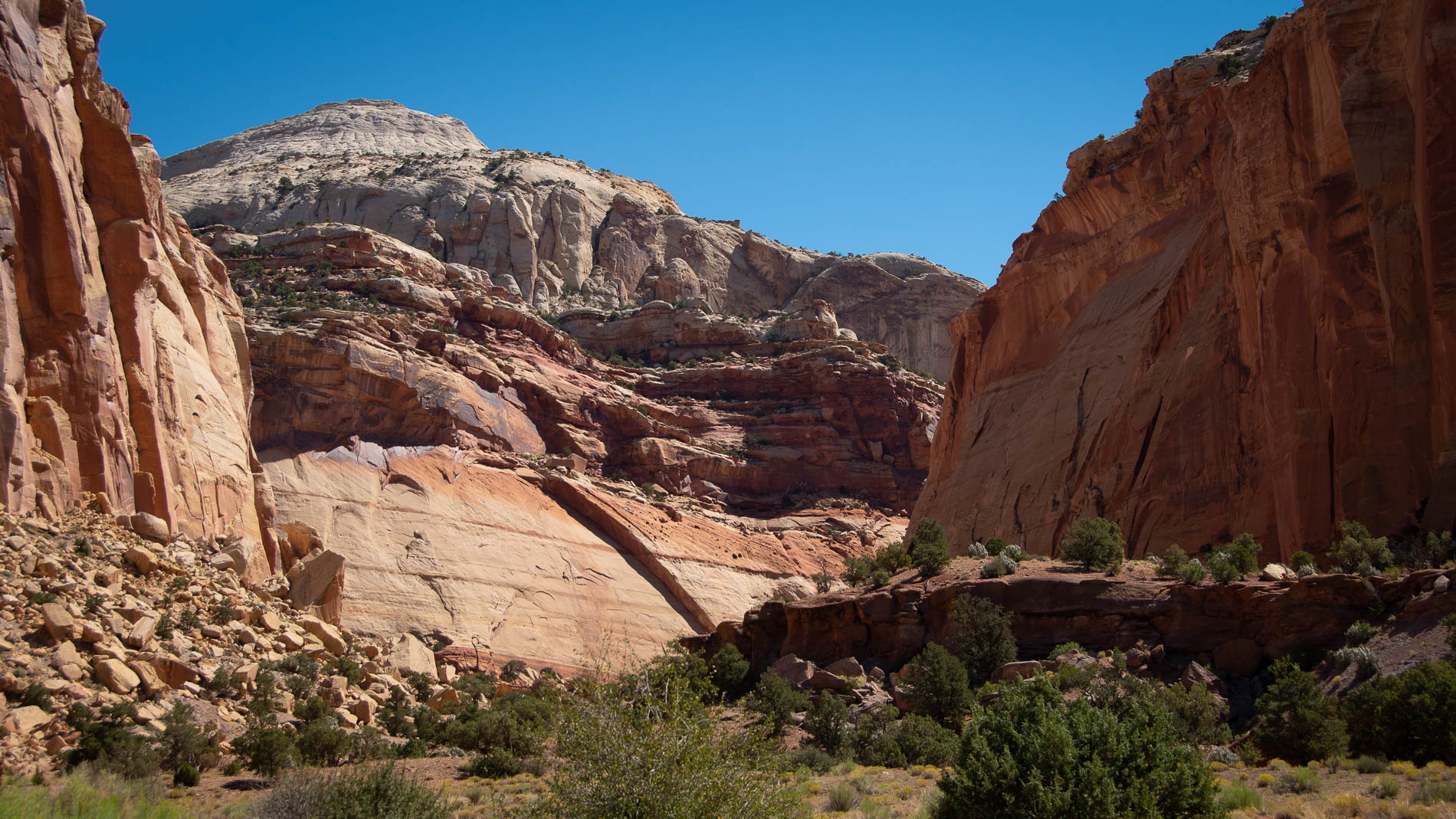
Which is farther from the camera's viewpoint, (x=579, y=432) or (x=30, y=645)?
(x=579, y=432)

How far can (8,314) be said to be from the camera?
858 inches

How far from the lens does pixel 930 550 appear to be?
27078mm

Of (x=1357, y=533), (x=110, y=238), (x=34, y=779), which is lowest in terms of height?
(x=34, y=779)

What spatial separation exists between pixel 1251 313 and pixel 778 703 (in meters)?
15.9

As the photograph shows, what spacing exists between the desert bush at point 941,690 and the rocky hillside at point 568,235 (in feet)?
187

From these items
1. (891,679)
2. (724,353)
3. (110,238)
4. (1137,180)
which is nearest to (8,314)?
(110,238)

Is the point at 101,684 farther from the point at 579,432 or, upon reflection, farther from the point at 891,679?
the point at 579,432

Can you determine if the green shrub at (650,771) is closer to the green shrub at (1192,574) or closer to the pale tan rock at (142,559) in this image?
the green shrub at (1192,574)

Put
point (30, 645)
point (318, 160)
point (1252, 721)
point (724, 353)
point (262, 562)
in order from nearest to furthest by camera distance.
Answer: point (30, 645) → point (1252, 721) → point (262, 562) → point (724, 353) → point (318, 160)

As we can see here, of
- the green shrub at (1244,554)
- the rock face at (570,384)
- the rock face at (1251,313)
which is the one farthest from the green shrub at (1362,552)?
the rock face at (570,384)

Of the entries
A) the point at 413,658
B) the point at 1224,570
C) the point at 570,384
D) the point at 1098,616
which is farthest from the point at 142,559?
the point at 570,384

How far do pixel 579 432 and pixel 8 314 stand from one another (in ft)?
111

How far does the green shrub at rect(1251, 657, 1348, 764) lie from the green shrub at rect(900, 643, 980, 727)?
17.6ft

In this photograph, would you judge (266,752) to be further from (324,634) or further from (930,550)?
(930,550)
